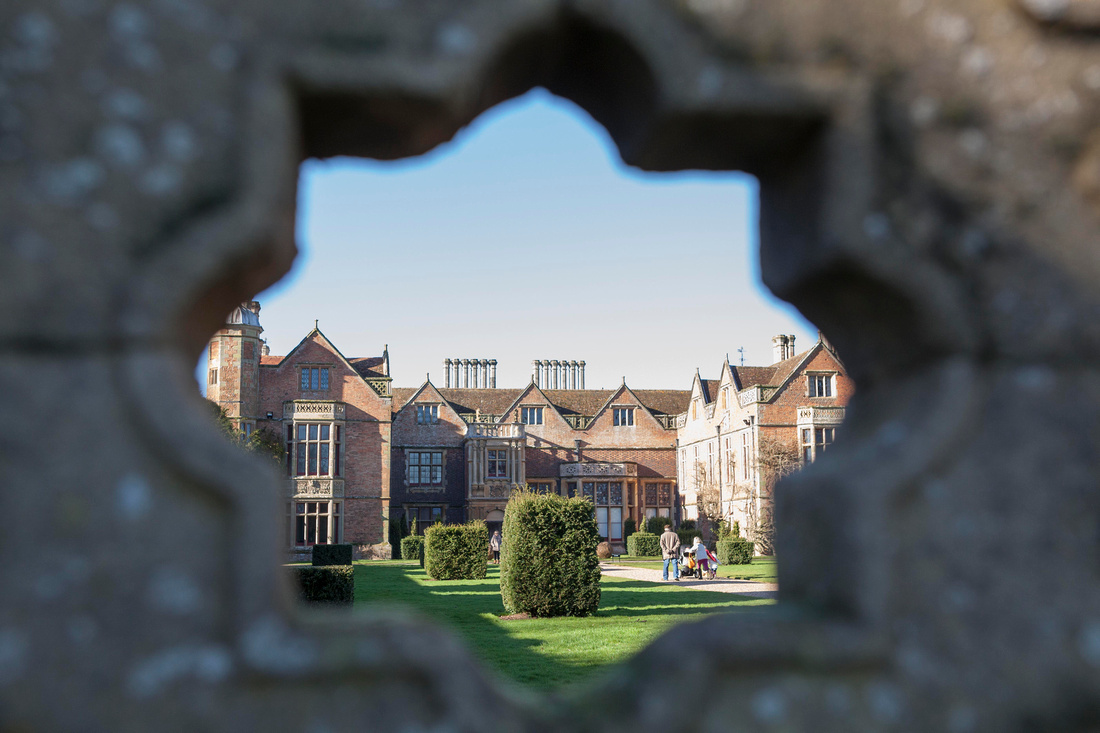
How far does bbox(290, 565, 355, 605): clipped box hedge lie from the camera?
12180mm

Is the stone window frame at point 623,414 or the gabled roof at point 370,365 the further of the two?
the stone window frame at point 623,414

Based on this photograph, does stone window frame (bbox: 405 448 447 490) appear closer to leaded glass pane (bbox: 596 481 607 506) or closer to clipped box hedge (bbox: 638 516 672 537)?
leaded glass pane (bbox: 596 481 607 506)

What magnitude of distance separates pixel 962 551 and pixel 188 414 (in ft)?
6.02

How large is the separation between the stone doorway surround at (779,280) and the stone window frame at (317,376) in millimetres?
37985

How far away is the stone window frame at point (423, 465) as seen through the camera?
45875 millimetres

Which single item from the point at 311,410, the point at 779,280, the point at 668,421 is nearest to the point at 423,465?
the point at 311,410

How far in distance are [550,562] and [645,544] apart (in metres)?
26.2

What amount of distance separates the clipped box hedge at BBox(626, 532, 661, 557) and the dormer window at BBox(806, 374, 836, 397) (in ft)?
36.3

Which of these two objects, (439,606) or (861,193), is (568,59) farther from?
(439,606)

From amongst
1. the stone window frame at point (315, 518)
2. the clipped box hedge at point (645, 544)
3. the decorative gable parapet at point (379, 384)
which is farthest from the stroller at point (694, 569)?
the decorative gable parapet at point (379, 384)

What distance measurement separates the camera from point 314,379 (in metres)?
38.5

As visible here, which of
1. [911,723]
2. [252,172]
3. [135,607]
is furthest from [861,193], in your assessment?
[135,607]

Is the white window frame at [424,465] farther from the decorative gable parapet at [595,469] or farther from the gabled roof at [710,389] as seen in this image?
the gabled roof at [710,389]

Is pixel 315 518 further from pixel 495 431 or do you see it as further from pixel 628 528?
pixel 628 528
